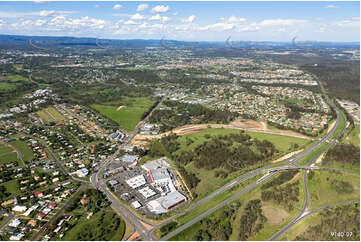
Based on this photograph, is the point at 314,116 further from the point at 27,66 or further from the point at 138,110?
the point at 27,66

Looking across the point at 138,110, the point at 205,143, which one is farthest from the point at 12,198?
the point at 138,110

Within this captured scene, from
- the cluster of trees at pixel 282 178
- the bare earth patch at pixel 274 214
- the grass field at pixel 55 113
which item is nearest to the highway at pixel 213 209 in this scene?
the cluster of trees at pixel 282 178

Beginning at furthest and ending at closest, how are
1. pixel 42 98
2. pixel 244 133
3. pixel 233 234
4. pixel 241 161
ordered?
pixel 42 98
pixel 244 133
pixel 241 161
pixel 233 234

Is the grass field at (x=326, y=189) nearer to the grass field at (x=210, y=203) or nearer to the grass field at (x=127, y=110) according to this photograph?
the grass field at (x=210, y=203)

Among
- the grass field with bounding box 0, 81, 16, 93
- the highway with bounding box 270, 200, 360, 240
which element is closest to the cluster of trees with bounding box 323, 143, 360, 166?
the highway with bounding box 270, 200, 360, 240

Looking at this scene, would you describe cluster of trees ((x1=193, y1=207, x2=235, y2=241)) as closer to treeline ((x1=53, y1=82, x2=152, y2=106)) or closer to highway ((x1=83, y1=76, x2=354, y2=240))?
highway ((x1=83, y1=76, x2=354, y2=240))

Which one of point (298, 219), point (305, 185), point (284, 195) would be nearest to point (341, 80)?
point (305, 185)
